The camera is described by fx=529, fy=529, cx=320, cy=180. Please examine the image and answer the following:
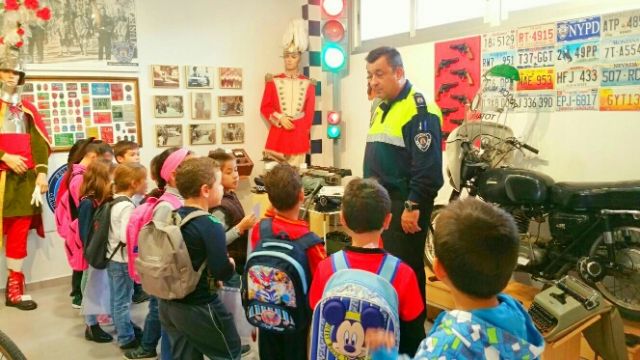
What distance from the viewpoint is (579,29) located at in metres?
3.07

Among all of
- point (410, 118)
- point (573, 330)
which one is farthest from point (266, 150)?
point (573, 330)

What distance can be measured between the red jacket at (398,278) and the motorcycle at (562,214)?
4.74ft

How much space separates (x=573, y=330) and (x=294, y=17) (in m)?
4.05

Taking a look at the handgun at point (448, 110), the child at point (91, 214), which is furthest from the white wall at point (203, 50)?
the handgun at point (448, 110)

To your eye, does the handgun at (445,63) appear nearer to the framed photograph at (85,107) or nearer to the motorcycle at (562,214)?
the motorcycle at (562,214)

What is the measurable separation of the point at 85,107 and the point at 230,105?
128 centimetres

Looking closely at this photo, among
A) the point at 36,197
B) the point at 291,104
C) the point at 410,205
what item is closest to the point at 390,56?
the point at 410,205

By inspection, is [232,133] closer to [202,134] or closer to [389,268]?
[202,134]

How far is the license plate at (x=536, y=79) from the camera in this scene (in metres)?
3.27

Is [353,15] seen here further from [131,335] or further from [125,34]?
[131,335]

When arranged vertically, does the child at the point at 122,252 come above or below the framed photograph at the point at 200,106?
below

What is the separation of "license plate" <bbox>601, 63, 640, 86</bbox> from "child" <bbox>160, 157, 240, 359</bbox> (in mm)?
2236

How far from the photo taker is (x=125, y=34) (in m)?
4.43

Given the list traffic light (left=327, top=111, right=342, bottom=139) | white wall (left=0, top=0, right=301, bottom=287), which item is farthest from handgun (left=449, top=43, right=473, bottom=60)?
white wall (left=0, top=0, right=301, bottom=287)
